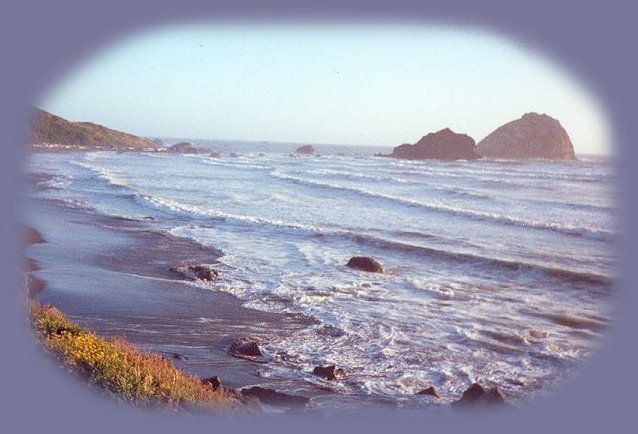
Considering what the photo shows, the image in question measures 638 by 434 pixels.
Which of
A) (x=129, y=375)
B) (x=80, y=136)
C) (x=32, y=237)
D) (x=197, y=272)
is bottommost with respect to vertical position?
(x=197, y=272)

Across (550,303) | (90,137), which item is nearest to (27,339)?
(550,303)

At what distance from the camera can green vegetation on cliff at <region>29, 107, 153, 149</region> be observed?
213ft

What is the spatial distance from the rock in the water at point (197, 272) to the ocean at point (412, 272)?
26cm

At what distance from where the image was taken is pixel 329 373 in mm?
7836

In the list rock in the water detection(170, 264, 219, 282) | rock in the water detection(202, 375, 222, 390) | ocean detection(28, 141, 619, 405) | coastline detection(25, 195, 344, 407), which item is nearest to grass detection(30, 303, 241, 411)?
rock in the water detection(202, 375, 222, 390)

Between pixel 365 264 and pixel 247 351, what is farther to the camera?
pixel 365 264

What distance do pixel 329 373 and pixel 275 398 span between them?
1.03 m

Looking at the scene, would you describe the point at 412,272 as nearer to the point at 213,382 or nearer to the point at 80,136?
the point at 213,382

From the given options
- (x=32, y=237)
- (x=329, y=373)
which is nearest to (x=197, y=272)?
(x=329, y=373)

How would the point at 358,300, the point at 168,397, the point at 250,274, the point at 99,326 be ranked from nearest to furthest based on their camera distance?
the point at 168,397, the point at 99,326, the point at 358,300, the point at 250,274

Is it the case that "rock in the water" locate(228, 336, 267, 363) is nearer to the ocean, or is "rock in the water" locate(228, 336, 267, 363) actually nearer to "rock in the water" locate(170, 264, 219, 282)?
the ocean

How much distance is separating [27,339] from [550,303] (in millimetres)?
9956

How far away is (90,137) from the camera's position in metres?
84.5

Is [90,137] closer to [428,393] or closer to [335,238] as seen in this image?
[335,238]
